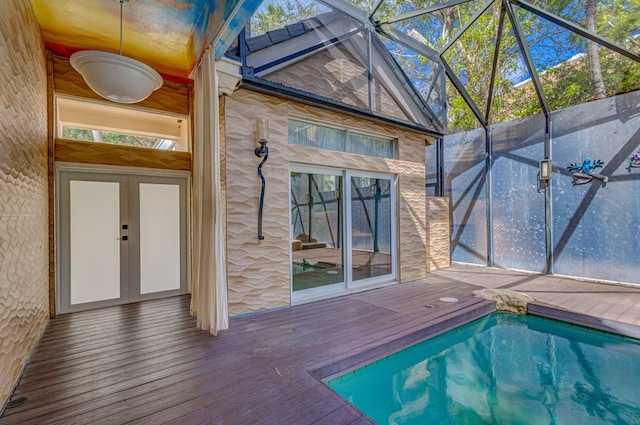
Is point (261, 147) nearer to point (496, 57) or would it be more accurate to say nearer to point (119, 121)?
point (119, 121)

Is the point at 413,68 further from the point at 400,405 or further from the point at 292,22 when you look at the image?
the point at 400,405

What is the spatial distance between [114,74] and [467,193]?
7.13m

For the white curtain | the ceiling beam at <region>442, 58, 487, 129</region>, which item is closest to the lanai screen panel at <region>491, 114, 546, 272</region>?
the ceiling beam at <region>442, 58, 487, 129</region>

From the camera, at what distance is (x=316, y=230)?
176 inches

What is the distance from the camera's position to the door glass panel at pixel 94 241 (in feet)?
13.0

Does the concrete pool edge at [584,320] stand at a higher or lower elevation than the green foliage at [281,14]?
lower

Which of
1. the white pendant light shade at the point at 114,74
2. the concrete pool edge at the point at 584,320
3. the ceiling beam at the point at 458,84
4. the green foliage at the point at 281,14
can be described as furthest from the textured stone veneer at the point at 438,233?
the white pendant light shade at the point at 114,74

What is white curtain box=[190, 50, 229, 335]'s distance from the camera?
3.05 metres

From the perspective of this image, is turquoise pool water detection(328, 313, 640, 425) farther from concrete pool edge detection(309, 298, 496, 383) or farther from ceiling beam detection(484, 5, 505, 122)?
ceiling beam detection(484, 5, 505, 122)

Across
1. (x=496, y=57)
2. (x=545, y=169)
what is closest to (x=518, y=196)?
(x=545, y=169)

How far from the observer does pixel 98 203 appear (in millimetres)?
4168

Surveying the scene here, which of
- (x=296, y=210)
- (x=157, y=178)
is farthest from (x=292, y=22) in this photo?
(x=157, y=178)

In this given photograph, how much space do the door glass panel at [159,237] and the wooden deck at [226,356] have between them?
0.38 metres

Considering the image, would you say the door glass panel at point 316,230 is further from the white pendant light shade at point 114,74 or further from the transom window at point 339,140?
the white pendant light shade at point 114,74
